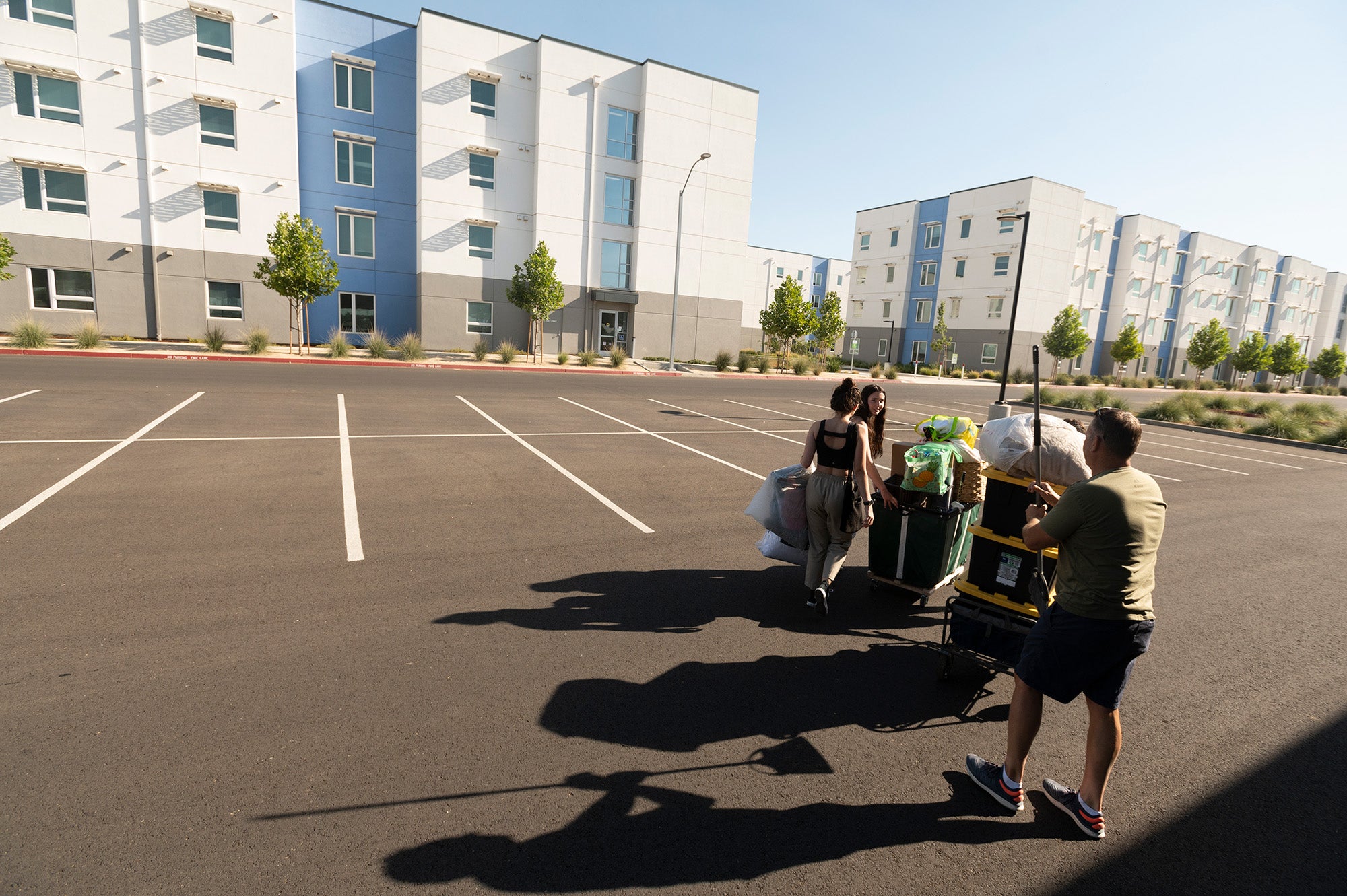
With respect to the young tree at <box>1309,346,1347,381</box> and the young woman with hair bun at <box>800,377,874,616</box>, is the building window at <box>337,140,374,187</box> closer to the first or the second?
the young woman with hair bun at <box>800,377,874,616</box>

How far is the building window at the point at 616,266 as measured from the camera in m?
36.7

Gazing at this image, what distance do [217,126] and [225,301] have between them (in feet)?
24.1

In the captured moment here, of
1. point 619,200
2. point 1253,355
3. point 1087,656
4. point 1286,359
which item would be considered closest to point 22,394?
point 1087,656

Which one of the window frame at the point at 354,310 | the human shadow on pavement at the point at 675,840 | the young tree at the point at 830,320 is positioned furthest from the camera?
the young tree at the point at 830,320

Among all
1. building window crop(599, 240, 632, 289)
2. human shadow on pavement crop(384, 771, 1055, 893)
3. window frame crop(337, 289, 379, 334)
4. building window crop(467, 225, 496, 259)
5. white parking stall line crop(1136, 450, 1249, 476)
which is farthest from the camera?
building window crop(599, 240, 632, 289)

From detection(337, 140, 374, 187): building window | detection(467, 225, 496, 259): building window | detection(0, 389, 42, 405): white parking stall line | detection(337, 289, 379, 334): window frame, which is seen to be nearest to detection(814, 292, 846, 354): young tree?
detection(467, 225, 496, 259): building window

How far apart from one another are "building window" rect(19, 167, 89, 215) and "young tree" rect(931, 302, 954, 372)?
4924 cm

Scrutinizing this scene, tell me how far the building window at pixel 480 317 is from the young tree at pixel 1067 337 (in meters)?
39.8

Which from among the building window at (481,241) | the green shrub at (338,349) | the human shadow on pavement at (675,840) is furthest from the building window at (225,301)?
the human shadow on pavement at (675,840)

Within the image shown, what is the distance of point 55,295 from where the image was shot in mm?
27891

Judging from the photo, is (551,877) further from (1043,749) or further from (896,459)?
(896,459)

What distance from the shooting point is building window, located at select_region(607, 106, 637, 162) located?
35.8m

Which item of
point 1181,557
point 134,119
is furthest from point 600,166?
point 1181,557

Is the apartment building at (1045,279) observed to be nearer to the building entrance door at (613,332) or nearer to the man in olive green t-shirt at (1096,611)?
the building entrance door at (613,332)
